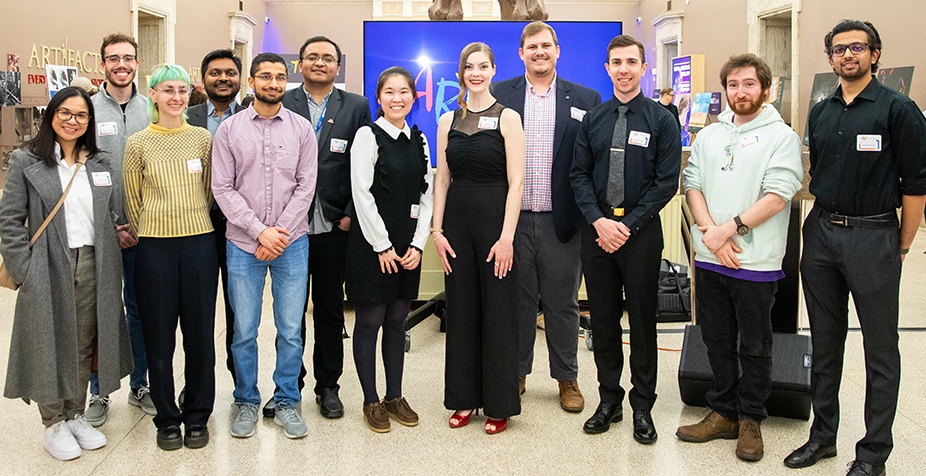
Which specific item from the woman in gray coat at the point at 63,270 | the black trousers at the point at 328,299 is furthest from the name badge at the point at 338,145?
the woman in gray coat at the point at 63,270

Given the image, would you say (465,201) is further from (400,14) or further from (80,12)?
(400,14)

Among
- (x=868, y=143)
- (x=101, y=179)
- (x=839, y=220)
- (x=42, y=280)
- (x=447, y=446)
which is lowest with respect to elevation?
(x=447, y=446)

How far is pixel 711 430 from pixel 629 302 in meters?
0.58

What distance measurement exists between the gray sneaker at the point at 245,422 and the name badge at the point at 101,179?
1.03 meters

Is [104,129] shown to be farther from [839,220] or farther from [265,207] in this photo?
[839,220]

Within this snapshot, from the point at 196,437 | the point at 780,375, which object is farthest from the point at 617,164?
the point at 196,437

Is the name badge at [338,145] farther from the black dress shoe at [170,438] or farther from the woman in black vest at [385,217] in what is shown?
the black dress shoe at [170,438]

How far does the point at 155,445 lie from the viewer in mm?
3145

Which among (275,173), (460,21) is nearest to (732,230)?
(275,173)

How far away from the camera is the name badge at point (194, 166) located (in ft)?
10.1

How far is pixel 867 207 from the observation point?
2.70 m

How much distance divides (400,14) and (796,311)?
17.2 m

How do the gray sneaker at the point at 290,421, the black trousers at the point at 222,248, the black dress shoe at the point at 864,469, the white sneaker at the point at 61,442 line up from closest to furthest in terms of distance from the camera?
the black dress shoe at the point at 864,469, the white sneaker at the point at 61,442, the gray sneaker at the point at 290,421, the black trousers at the point at 222,248

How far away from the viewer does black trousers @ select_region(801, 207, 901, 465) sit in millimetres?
2709
